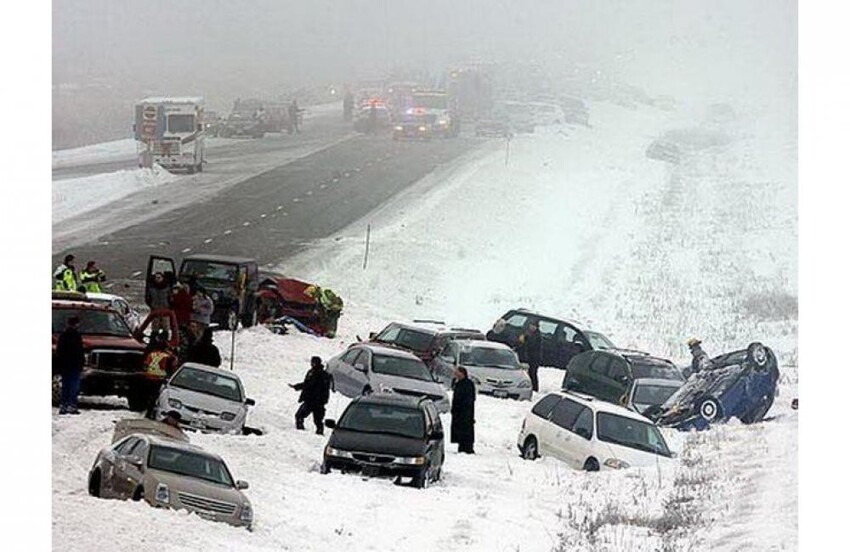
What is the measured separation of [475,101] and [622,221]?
1.60 m

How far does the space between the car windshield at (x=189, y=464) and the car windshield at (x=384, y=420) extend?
1.33 m

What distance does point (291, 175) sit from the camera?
16.1m

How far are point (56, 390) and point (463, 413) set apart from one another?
312 centimetres

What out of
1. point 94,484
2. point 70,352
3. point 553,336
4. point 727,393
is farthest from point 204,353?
point 727,393

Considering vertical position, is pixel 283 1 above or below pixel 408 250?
above

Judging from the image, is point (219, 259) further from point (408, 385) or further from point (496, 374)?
point (496, 374)

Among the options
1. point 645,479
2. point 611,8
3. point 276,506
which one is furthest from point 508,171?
point 276,506

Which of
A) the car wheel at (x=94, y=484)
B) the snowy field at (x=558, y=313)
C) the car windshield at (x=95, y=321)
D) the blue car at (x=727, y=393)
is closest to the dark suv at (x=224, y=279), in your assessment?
the snowy field at (x=558, y=313)

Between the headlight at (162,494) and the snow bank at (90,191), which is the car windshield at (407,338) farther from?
the headlight at (162,494)

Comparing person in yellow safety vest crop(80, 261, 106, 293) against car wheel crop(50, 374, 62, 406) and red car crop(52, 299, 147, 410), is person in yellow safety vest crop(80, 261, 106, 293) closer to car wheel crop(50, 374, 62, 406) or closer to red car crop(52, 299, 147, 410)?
red car crop(52, 299, 147, 410)

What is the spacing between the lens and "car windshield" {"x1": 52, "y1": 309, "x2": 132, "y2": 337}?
14492 millimetres

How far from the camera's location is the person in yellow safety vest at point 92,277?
15070mm

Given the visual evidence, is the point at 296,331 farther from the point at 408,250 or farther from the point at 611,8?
the point at 611,8

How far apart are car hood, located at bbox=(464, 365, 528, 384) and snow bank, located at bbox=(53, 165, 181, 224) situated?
9.77 feet
